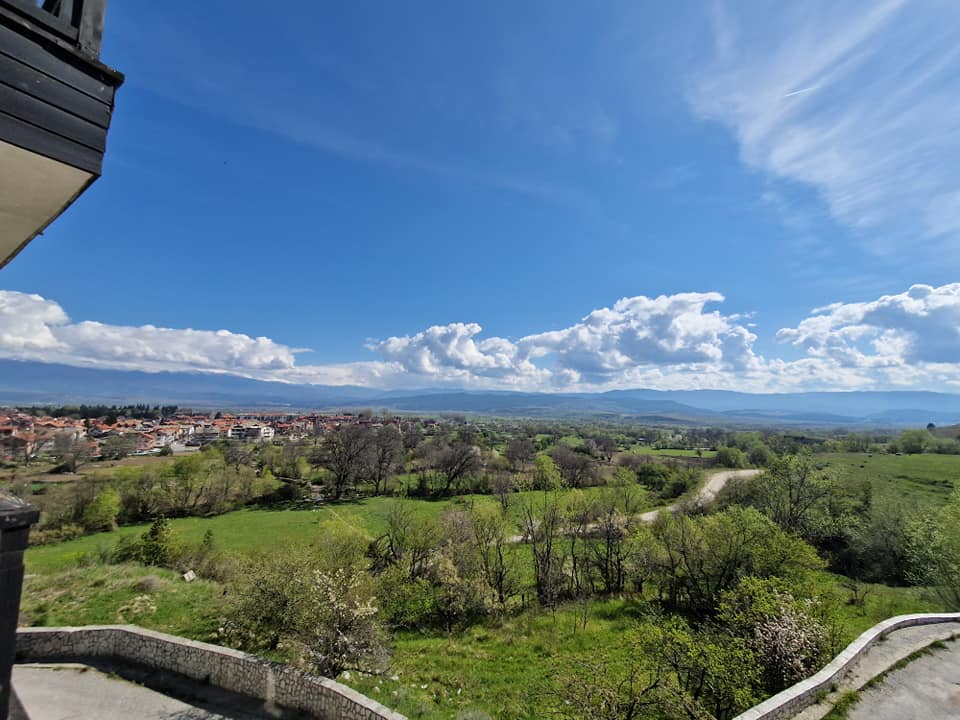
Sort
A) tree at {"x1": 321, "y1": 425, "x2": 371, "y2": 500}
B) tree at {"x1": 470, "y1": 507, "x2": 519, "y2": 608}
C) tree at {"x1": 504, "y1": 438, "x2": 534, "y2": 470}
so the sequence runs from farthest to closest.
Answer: tree at {"x1": 504, "y1": 438, "x2": 534, "y2": 470} → tree at {"x1": 321, "y1": 425, "x2": 371, "y2": 500} → tree at {"x1": 470, "y1": 507, "x2": 519, "y2": 608}

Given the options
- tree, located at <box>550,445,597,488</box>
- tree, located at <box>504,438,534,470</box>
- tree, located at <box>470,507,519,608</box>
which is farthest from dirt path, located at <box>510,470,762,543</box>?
tree, located at <box>504,438,534,470</box>

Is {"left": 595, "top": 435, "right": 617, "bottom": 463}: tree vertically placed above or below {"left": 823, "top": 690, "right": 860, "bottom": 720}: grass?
below

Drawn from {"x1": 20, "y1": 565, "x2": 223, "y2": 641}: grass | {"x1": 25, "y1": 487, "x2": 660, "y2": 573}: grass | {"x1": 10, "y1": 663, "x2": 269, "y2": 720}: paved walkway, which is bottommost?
{"x1": 25, "y1": 487, "x2": 660, "y2": 573}: grass

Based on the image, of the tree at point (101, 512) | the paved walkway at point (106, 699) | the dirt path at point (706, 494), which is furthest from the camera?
the dirt path at point (706, 494)

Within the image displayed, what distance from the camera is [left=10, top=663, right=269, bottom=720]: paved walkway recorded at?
43.0ft

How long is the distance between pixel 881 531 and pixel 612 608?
25198mm

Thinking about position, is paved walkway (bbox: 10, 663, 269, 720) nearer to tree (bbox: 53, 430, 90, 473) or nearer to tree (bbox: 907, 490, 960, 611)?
tree (bbox: 907, 490, 960, 611)

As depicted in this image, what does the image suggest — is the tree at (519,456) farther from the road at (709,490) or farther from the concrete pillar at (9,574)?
the concrete pillar at (9,574)

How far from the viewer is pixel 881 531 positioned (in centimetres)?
3372

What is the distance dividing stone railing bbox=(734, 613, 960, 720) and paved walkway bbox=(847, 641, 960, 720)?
2.44 feet

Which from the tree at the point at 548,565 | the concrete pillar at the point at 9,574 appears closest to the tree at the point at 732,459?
the tree at the point at 548,565

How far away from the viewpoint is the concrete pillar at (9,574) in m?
2.60

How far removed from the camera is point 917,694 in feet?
40.7

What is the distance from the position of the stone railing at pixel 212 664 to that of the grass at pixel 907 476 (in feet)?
151
